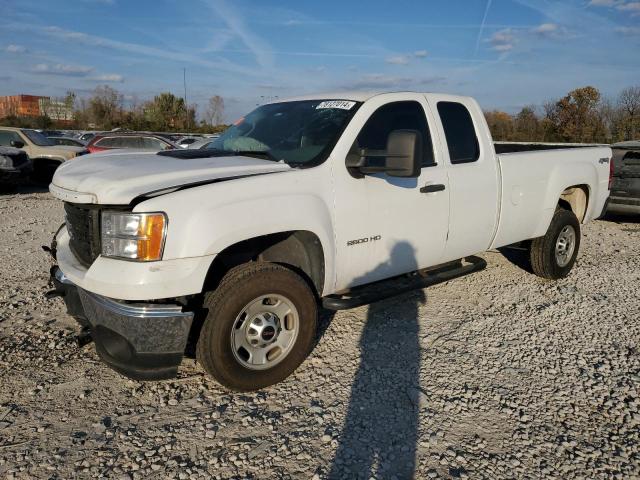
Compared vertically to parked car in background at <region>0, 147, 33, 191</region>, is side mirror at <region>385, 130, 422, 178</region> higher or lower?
higher

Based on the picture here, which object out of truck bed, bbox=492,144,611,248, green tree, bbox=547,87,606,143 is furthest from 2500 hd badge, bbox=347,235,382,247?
green tree, bbox=547,87,606,143

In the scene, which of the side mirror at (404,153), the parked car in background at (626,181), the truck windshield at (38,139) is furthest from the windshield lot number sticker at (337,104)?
the truck windshield at (38,139)

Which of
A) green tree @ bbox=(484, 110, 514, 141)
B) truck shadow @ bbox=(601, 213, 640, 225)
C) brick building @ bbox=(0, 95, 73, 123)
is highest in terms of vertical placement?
brick building @ bbox=(0, 95, 73, 123)

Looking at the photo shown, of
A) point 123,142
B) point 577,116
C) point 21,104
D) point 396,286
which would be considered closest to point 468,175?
point 396,286

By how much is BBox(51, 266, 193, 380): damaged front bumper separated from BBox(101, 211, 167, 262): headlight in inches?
12.4

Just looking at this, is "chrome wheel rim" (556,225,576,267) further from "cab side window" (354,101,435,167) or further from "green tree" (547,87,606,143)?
"green tree" (547,87,606,143)

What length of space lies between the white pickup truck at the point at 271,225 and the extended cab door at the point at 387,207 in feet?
0.04

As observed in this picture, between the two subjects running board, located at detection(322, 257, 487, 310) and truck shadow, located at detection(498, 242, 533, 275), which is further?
truck shadow, located at detection(498, 242, 533, 275)

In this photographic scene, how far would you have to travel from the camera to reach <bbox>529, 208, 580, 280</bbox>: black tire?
5578mm

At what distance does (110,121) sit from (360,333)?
190ft

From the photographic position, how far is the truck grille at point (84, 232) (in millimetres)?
3084

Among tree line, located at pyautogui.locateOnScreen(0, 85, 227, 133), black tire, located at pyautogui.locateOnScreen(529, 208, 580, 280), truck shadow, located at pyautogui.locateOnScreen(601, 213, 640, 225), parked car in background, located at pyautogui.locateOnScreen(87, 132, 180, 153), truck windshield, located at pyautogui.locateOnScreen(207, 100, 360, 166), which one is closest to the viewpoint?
truck windshield, located at pyautogui.locateOnScreen(207, 100, 360, 166)

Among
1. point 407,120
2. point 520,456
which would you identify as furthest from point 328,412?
point 407,120

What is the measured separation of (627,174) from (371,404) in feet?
25.1
